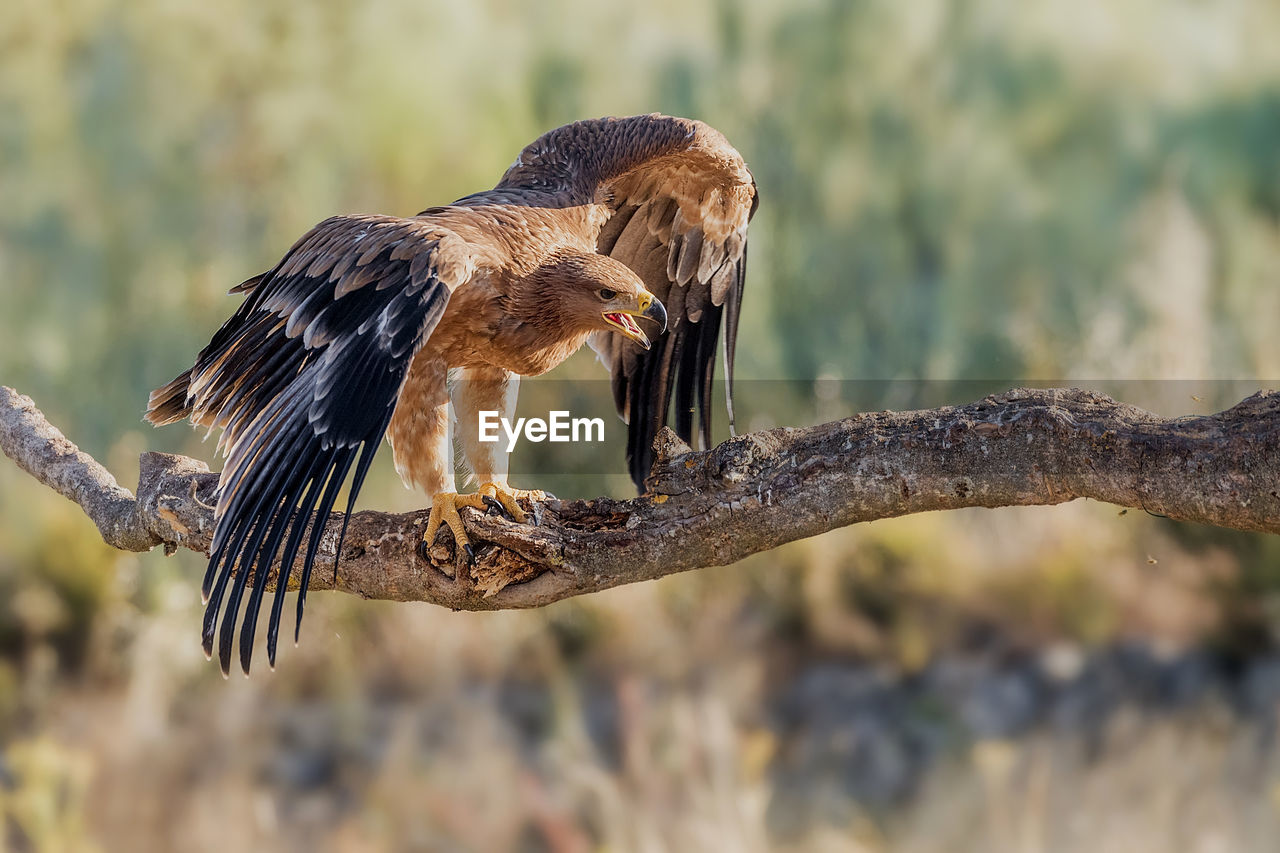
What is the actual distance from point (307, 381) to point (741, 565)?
203 inches

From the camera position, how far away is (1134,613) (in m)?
7.28

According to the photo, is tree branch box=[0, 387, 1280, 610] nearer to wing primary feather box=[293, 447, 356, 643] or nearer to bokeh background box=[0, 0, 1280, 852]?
wing primary feather box=[293, 447, 356, 643]

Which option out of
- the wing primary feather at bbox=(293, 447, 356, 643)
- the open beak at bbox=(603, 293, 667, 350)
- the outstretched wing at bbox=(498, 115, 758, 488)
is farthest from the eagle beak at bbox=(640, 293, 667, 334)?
the wing primary feather at bbox=(293, 447, 356, 643)

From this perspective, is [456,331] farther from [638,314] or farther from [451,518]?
[451,518]

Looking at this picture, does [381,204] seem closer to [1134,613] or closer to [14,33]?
[14,33]

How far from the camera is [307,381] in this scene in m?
2.30

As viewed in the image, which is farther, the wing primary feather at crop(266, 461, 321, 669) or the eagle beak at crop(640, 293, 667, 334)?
the eagle beak at crop(640, 293, 667, 334)

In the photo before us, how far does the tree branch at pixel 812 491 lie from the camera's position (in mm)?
1823

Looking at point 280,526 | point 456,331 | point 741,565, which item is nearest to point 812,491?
point 280,526

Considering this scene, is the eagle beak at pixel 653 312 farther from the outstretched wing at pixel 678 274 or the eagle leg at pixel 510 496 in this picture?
the outstretched wing at pixel 678 274

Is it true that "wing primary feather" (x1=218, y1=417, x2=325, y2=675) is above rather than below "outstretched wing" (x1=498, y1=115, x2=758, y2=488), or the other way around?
below

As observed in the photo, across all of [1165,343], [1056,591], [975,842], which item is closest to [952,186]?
[1165,343]

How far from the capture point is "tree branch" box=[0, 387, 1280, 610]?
1.82 m

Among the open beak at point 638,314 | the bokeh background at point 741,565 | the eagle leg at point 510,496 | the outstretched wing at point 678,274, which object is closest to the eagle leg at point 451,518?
the eagle leg at point 510,496
